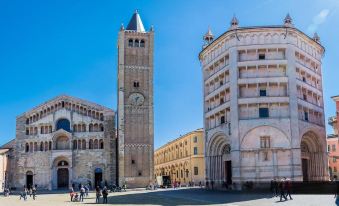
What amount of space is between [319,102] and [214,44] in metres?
14.4

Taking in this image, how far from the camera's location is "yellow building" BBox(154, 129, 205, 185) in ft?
280

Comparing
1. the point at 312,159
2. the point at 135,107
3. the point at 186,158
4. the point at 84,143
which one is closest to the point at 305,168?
the point at 312,159

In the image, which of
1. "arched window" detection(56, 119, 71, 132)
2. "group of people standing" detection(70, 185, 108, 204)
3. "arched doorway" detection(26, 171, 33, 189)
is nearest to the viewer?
"group of people standing" detection(70, 185, 108, 204)

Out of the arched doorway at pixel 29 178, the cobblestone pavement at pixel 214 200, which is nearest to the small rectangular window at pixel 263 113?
the cobblestone pavement at pixel 214 200

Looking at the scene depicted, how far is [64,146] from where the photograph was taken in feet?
231

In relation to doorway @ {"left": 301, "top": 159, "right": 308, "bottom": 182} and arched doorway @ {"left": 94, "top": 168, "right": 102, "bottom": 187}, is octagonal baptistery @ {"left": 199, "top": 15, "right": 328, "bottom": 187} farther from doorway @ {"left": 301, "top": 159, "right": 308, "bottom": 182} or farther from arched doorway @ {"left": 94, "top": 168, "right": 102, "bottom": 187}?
arched doorway @ {"left": 94, "top": 168, "right": 102, "bottom": 187}

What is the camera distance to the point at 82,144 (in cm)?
7012

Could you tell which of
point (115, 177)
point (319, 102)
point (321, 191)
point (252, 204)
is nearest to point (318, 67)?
point (319, 102)

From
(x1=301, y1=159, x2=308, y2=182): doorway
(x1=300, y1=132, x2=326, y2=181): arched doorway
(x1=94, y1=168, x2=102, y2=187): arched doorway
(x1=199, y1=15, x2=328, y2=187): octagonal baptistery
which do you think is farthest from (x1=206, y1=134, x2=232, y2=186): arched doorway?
(x1=94, y1=168, x2=102, y2=187): arched doorway

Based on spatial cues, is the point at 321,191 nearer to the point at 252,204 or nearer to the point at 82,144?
the point at 252,204

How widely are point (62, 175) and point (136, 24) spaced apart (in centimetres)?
2790

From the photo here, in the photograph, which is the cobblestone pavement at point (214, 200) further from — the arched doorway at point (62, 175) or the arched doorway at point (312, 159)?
the arched doorway at point (62, 175)

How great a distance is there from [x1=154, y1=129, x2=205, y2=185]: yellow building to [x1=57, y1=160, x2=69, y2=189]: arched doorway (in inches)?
967

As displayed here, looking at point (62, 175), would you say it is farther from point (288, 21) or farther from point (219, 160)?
point (288, 21)
